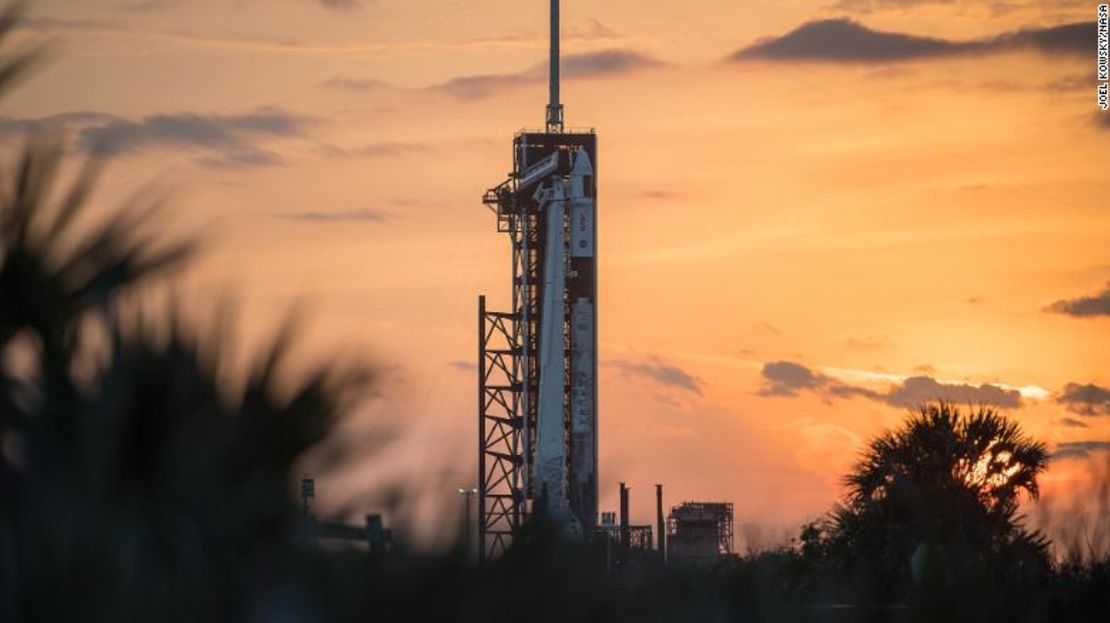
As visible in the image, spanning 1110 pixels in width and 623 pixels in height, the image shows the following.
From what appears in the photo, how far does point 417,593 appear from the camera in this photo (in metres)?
5.58

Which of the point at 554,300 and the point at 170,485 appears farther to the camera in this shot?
the point at 554,300

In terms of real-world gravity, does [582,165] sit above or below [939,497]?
above

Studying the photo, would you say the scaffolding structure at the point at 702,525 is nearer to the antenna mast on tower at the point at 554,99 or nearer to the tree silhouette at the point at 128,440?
the antenna mast on tower at the point at 554,99

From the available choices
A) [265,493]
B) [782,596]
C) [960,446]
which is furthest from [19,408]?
[960,446]

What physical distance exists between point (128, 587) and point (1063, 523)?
12833mm

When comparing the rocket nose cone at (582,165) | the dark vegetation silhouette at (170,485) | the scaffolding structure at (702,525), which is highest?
the rocket nose cone at (582,165)

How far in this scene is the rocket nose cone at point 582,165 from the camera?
5888 centimetres

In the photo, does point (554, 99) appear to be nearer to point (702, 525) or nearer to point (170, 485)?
point (702, 525)

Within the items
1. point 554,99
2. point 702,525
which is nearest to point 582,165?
point 554,99

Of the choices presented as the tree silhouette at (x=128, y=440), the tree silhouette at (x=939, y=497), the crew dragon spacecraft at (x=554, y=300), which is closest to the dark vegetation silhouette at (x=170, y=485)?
the tree silhouette at (x=128, y=440)

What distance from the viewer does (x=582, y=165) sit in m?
59.2

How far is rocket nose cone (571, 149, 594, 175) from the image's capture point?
193 ft

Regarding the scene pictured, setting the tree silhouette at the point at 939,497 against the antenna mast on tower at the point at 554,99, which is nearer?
the tree silhouette at the point at 939,497

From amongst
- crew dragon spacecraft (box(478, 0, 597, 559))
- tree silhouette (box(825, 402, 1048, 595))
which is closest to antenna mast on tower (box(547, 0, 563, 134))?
crew dragon spacecraft (box(478, 0, 597, 559))
